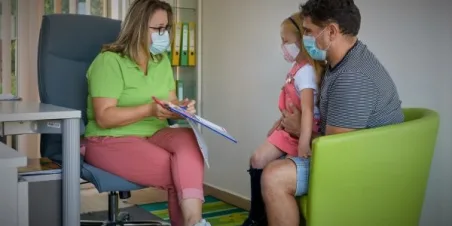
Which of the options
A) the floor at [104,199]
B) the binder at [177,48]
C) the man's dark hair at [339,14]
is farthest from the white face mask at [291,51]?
the floor at [104,199]

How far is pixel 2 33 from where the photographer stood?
15.3 feet

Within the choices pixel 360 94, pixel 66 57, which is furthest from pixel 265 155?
pixel 66 57

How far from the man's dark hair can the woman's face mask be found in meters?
0.69

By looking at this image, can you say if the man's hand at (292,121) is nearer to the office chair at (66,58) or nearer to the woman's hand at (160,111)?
the woman's hand at (160,111)

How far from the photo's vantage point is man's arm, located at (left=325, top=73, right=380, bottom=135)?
62.7 inches

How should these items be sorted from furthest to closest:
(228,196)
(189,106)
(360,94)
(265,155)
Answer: (228,196) < (265,155) < (189,106) < (360,94)

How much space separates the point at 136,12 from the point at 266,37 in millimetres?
932

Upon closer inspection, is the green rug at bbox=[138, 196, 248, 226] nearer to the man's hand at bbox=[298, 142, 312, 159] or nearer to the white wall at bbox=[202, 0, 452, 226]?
the white wall at bbox=[202, 0, 452, 226]

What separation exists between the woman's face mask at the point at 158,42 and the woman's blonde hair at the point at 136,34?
29 millimetres

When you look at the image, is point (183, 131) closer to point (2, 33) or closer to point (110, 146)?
point (110, 146)

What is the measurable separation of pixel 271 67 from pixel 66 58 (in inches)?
44.4

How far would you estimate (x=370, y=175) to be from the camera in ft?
5.28

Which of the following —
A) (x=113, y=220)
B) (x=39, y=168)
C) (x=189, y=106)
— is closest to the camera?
(x=39, y=168)

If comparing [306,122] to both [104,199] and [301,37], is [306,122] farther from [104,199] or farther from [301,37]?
[104,199]
